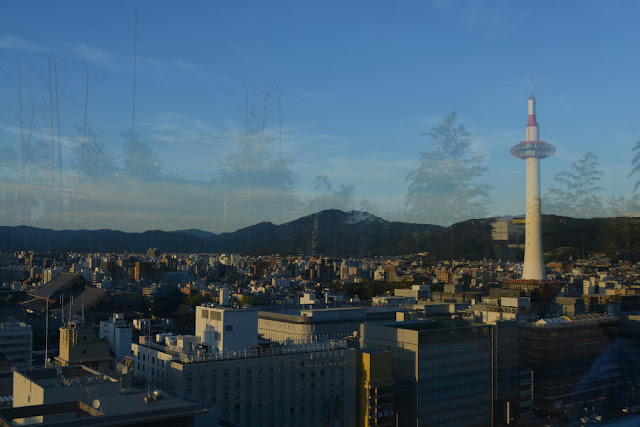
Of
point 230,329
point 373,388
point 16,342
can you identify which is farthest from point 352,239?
point 373,388

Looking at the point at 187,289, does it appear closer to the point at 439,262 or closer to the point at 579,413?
the point at 439,262

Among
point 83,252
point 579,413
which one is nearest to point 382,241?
point 83,252

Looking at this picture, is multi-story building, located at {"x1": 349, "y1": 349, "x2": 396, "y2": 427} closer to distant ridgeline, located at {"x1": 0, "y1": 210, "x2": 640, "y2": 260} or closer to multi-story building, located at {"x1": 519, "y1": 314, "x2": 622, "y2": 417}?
multi-story building, located at {"x1": 519, "y1": 314, "x2": 622, "y2": 417}

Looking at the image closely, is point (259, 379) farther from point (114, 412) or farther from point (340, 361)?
point (114, 412)

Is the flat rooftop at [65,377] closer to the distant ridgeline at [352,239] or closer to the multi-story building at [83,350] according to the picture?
the multi-story building at [83,350]

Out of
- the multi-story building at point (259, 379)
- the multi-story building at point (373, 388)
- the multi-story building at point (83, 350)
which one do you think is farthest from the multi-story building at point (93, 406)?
the multi-story building at point (83, 350)

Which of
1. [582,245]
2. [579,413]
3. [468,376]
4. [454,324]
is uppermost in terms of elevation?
[582,245]

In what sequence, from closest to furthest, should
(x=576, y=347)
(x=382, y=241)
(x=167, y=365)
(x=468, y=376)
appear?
(x=167, y=365) < (x=468, y=376) < (x=576, y=347) < (x=382, y=241)
